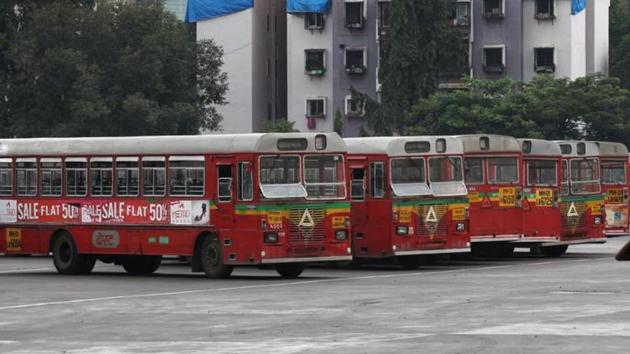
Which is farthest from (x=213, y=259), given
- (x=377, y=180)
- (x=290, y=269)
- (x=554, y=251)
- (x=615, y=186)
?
(x=615, y=186)

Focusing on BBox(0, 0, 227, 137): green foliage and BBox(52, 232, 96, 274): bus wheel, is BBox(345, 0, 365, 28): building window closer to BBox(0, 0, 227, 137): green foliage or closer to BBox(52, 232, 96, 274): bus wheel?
BBox(0, 0, 227, 137): green foliage

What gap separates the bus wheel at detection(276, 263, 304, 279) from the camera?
1225 inches

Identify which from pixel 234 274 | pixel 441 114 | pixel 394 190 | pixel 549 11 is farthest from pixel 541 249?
pixel 549 11

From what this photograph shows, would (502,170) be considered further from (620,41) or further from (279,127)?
(620,41)

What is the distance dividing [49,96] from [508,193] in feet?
140

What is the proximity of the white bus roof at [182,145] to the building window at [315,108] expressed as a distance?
220 ft

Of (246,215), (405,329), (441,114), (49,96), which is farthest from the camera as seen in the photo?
(441,114)

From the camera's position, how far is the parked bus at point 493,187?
122ft

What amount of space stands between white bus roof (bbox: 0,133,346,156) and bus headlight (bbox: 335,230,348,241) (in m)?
1.42

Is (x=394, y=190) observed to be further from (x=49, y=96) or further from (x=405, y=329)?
(x=49, y=96)

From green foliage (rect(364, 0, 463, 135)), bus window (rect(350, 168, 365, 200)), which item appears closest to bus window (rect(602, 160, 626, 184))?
bus window (rect(350, 168, 365, 200))

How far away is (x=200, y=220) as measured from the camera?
101 feet

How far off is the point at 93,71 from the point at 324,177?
46.4 metres

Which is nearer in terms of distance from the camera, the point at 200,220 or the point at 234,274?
the point at 200,220
